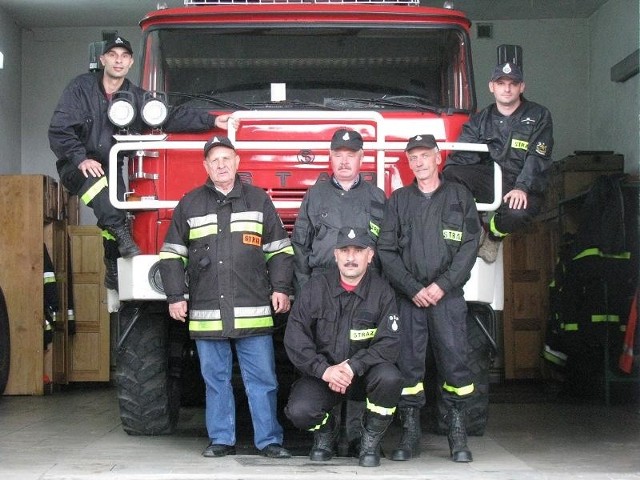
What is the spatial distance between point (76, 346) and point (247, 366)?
5653mm

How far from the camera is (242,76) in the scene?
6879mm

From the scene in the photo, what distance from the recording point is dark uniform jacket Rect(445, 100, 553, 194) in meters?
6.54

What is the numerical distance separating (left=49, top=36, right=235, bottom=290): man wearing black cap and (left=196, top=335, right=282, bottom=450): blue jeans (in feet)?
2.51

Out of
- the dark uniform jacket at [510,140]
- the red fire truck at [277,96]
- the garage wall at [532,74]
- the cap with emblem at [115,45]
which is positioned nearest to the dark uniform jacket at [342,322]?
the red fire truck at [277,96]

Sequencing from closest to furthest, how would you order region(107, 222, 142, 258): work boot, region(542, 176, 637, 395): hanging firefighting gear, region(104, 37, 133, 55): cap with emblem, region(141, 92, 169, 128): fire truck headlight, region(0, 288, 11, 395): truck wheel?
region(107, 222, 142, 258): work boot → region(141, 92, 169, 128): fire truck headlight → region(104, 37, 133, 55): cap with emblem → region(542, 176, 637, 395): hanging firefighting gear → region(0, 288, 11, 395): truck wheel

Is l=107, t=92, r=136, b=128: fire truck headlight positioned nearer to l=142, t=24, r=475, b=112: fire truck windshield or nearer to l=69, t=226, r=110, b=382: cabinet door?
l=142, t=24, r=475, b=112: fire truck windshield

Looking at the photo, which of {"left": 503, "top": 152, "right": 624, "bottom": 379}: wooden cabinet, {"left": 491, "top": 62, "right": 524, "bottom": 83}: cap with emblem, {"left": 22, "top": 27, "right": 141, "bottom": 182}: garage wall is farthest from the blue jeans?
{"left": 22, "top": 27, "right": 141, "bottom": 182}: garage wall

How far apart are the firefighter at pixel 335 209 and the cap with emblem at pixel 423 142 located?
0.28m

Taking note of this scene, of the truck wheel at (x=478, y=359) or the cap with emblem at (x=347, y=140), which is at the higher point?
the cap with emblem at (x=347, y=140)

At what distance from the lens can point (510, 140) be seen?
6.55 metres

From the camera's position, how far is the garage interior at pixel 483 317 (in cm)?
614

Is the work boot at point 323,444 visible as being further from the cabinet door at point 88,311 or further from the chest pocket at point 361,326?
the cabinet door at point 88,311

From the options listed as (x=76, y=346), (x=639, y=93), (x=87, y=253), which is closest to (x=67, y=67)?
(x=87, y=253)

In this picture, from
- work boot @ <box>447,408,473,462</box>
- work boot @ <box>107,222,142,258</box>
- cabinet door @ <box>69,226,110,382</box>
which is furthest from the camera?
cabinet door @ <box>69,226,110,382</box>
